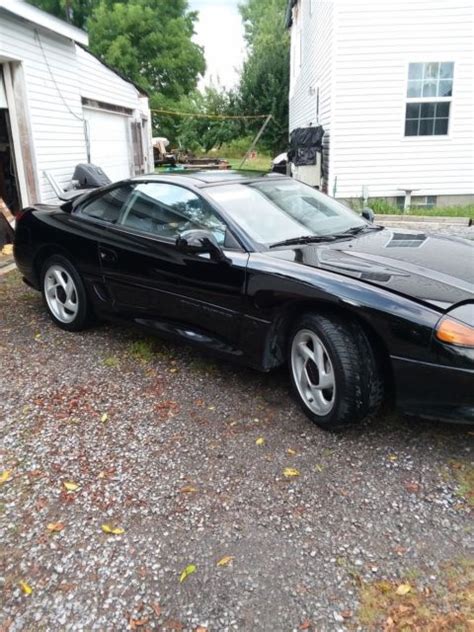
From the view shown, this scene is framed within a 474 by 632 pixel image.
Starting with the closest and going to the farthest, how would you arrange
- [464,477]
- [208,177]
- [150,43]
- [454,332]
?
1. [454,332]
2. [464,477]
3. [208,177]
4. [150,43]

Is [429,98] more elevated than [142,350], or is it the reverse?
[429,98]

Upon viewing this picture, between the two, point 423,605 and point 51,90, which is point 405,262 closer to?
point 423,605

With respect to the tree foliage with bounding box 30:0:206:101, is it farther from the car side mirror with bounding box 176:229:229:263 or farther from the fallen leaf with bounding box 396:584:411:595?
the fallen leaf with bounding box 396:584:411:595

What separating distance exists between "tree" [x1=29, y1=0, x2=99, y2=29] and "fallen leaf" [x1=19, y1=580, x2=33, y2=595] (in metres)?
38.0

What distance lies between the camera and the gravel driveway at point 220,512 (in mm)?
2043

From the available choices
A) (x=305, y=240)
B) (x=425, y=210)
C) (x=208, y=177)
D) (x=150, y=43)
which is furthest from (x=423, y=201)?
(x=150, y=43)

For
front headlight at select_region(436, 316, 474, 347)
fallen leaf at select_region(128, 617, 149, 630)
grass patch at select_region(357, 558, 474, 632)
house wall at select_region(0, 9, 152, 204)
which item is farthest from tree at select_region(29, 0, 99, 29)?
grass patch at select_region(357, 558, 474, 632)

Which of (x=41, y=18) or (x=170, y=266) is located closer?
(x=170, y=266)

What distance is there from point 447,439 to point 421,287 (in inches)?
34.6

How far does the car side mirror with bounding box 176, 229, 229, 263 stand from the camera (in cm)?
347

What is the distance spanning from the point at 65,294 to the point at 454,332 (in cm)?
339

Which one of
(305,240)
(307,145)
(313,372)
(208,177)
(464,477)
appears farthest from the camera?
(307,145)

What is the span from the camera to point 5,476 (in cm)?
287

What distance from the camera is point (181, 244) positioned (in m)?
3.62
